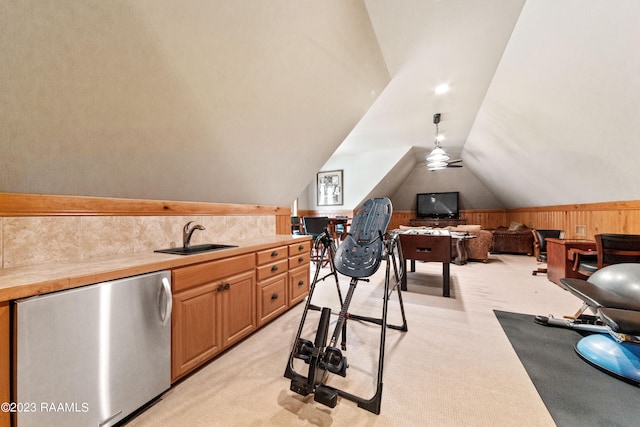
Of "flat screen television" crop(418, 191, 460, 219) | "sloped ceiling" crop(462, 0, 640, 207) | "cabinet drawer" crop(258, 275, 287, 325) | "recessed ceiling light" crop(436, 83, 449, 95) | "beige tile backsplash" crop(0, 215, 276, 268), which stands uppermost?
"recessed ceiling light" crop(436, 83, 449, 95)

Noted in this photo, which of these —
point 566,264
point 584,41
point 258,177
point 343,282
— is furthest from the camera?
point 343,282

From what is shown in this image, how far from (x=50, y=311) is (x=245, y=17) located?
1890 millimetres

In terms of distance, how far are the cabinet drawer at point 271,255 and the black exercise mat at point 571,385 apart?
85.3 inches

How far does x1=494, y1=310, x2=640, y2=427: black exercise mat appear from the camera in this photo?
1299mm

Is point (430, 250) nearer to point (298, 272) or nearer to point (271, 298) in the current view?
point (298, 272)

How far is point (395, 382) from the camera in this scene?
160cm

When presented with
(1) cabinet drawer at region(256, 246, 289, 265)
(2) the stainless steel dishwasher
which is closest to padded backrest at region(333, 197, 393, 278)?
(1) cabinet drawer at region(256, 246, 289, 265)

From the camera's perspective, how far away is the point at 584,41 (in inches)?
80.9

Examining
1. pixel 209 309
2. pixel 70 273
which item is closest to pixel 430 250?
pixel 209 309

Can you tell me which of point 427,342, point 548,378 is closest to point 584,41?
point 548,378

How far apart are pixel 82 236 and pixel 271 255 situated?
138 centimetres

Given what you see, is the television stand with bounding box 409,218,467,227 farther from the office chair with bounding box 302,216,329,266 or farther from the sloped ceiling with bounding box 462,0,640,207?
the office chair with bounding box 302,216,329,266

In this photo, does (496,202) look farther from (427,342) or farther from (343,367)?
(343,367)

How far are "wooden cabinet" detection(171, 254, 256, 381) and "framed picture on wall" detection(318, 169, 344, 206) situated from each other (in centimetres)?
598
